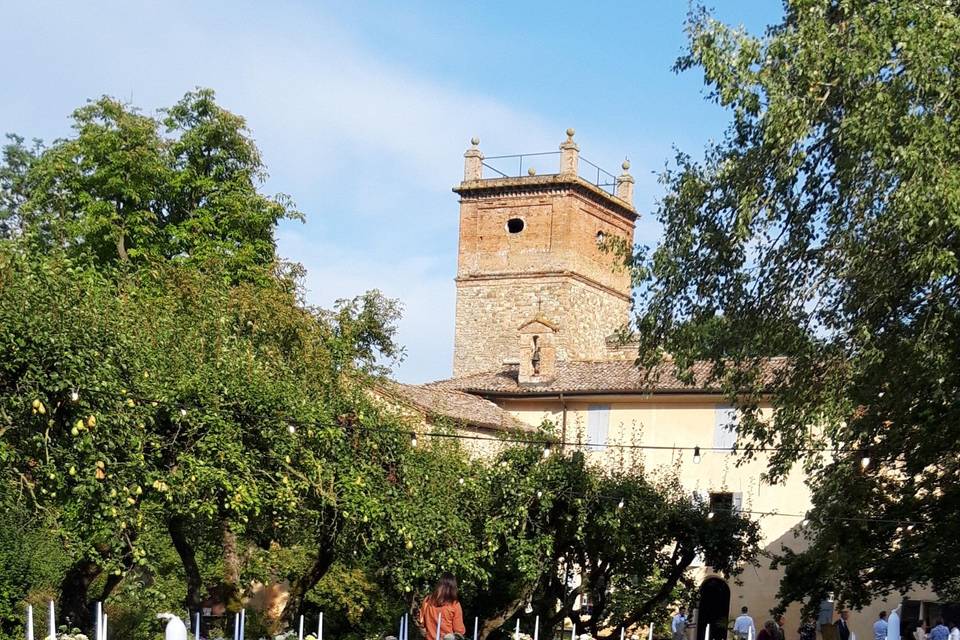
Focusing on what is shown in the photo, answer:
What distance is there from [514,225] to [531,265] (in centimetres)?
186

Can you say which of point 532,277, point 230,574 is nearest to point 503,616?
point 230,574

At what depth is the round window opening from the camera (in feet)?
171

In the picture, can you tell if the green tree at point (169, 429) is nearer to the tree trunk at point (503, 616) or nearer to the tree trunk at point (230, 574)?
the tree trunk at point (230, 574)

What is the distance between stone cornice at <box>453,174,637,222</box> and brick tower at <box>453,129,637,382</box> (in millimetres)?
37

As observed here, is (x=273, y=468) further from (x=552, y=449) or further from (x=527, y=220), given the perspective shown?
(x=527, y=220)

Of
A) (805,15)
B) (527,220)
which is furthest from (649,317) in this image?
(527,220)

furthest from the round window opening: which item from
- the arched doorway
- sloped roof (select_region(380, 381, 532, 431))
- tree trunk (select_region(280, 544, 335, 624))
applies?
tree trunk (select_region(280, 544, 335, 624))

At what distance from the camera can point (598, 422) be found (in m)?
41.3

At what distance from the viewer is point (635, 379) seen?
41.0 m

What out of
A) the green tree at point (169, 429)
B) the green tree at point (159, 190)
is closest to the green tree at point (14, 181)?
the green tree at point (159, 190)

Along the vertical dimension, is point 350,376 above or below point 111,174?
below

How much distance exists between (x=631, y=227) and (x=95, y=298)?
4023cm

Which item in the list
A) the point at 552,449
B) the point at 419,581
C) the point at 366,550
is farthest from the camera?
the point at 552,449

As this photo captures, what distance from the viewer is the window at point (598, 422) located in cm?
4100
